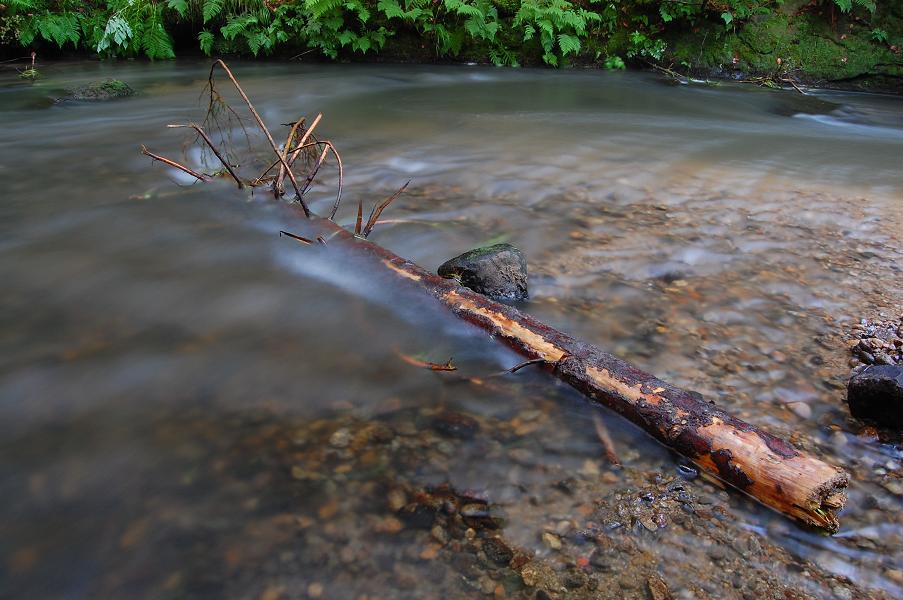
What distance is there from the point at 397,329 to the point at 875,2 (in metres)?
11.9

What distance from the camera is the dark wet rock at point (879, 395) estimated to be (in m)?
2.26

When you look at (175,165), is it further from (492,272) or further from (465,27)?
(465,27)

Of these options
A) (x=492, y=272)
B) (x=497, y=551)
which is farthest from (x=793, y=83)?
(x=497, y=551)

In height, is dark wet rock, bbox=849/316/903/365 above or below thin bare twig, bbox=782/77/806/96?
below

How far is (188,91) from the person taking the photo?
8836 mm

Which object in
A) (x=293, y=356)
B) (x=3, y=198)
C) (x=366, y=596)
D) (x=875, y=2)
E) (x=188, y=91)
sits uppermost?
(x=875, y=2)

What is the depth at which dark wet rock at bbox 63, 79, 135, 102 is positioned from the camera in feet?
26.7

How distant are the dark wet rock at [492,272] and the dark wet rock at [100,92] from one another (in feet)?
23.4

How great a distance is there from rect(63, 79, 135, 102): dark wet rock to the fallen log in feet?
24.2

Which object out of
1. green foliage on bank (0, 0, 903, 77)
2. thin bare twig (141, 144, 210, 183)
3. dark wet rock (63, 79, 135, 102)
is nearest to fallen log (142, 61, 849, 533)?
thin bare twig (141, 144, 210, 183)

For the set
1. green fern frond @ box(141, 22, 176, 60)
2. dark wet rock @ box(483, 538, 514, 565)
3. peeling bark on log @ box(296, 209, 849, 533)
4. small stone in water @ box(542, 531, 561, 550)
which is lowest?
dark wet rock @ box(483, 538, 514, 565)

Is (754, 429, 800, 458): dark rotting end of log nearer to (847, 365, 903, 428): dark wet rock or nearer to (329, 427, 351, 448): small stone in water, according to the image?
(847, 365, 903, 428): dark wet rock

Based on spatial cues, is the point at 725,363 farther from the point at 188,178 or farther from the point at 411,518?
the point at 188,178

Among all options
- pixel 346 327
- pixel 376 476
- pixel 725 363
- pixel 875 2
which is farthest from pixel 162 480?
pixel 875 2
